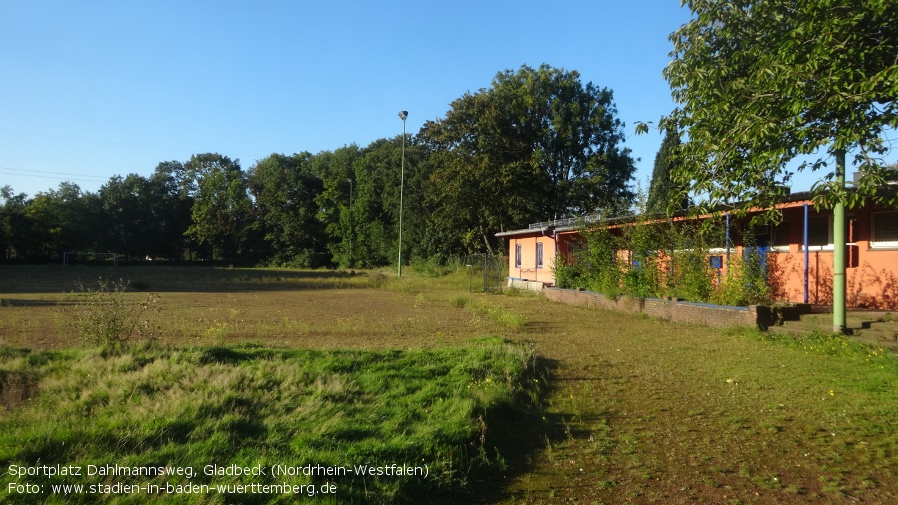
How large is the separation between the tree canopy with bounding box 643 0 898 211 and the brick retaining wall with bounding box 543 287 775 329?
5.40m

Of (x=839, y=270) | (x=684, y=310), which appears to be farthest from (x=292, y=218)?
(x=839, y=270)

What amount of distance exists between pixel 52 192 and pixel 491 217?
5573cm

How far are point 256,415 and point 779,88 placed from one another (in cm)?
663

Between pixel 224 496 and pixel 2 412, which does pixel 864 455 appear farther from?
pixel 2 412

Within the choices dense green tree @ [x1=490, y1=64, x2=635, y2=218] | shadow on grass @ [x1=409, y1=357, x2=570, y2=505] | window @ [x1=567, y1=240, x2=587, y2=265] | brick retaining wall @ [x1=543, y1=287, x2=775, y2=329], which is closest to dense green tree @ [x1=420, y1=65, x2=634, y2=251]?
dense green tree @ [x1=490, y1=64, x2=635, y2=218]

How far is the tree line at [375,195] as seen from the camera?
36250 mm

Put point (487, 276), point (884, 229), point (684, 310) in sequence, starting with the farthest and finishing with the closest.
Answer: point (487, 276) < point (684, 310) < point (884, 229)

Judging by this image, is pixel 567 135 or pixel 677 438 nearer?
pixel 677 438

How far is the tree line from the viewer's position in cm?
3625

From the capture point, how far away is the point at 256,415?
17.9ft

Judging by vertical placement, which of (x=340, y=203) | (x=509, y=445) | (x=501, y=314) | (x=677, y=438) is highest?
(x=340, y=203)

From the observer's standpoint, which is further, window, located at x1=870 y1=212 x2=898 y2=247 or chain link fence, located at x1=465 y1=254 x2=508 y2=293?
chain link fence, located at x1=465 y1=254 x2=508 y2=293

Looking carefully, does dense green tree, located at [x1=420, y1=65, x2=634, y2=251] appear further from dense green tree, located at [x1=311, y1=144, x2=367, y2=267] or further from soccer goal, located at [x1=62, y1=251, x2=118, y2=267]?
soccer goal, located at [x1=62, y1=251, x2=118, y2=267]

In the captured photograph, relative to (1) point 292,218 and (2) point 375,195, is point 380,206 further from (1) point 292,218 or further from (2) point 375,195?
(1) point 292,218
